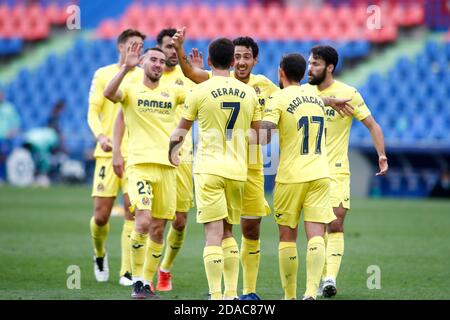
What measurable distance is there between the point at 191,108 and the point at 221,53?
1.87ft

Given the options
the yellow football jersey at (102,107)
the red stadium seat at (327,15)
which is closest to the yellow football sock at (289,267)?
the yellow football jersey at (102,107)

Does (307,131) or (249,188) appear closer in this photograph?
(307,131)

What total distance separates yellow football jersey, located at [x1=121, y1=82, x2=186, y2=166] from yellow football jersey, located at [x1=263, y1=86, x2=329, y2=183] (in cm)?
143

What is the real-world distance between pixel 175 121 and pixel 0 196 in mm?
11371

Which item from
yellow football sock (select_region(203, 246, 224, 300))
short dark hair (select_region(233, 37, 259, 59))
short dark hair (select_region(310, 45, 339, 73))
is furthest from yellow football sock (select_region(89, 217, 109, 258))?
short dark hair (select_region(310, 45, 339, 73))

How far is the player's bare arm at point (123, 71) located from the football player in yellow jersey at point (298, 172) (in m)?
1.50

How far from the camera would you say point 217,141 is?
8.31 m

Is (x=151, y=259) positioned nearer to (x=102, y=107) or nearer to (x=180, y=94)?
(x=180, y=94)

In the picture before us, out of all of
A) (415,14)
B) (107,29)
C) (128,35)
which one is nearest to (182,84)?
(128,35)

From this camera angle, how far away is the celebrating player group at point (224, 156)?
830 cm

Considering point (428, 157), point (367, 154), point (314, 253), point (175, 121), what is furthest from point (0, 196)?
point (314, 253)

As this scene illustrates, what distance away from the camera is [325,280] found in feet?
30.5

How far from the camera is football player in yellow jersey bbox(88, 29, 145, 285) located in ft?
33.8
